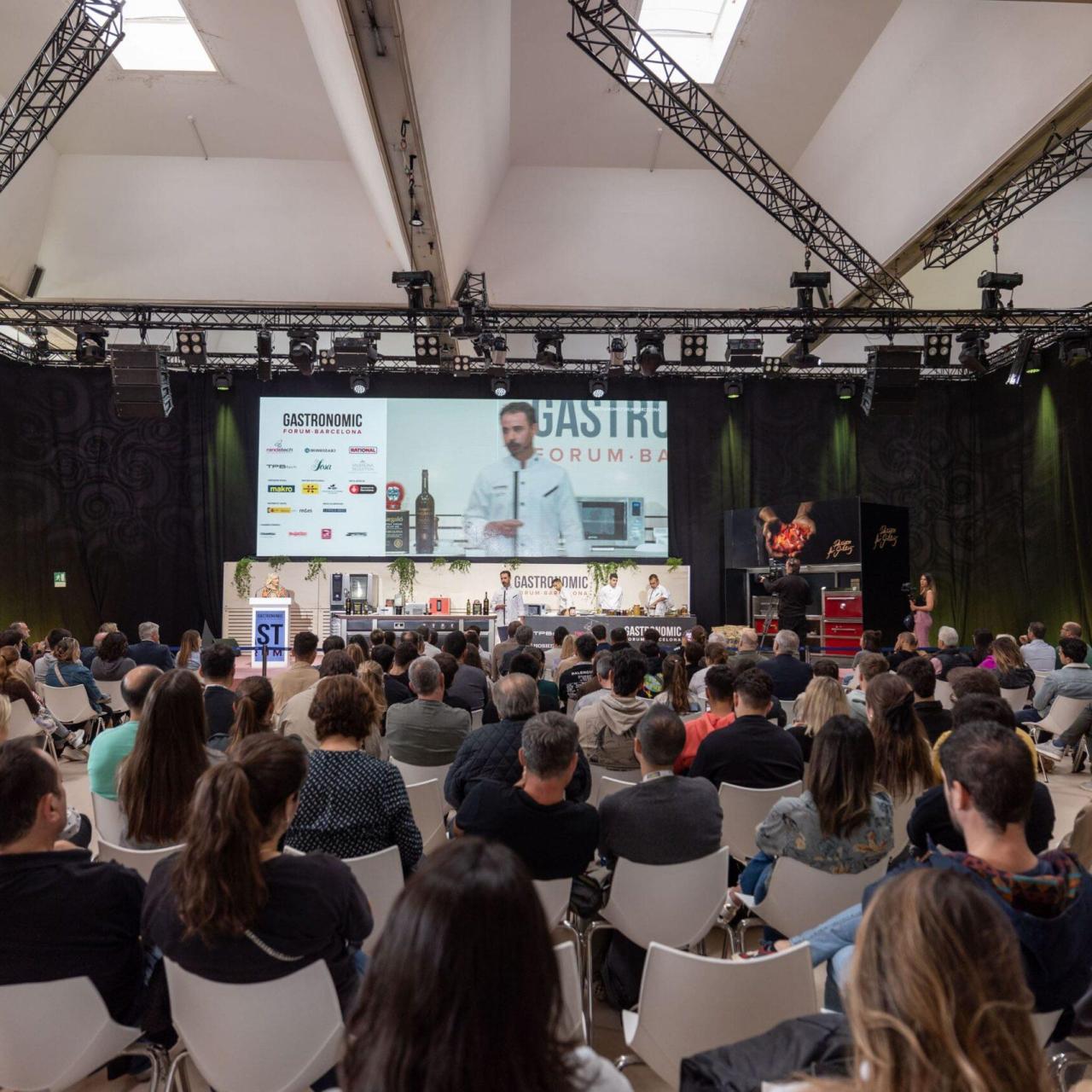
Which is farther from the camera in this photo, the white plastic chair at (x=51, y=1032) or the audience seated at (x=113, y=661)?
the audience seated at (x=113, y=661)

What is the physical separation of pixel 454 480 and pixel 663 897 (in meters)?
11.8

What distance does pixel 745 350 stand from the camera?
35.3 ft

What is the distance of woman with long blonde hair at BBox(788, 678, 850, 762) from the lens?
416cm

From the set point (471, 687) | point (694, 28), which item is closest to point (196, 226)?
point (694, 28)

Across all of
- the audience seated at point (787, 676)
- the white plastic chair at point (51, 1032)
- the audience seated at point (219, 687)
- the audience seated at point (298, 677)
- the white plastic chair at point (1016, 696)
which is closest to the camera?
the white plastic chair at point (51, 1032)

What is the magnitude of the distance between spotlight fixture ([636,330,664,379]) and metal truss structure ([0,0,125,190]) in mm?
6069

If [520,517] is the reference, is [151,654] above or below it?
below

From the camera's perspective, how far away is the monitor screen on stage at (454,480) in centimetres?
1412

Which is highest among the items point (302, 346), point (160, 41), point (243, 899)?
point (160, 41)

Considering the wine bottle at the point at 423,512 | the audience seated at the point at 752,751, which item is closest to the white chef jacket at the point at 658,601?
the wine bottle at the point at 423,512

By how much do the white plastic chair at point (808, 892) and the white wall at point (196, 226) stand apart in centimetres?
1008

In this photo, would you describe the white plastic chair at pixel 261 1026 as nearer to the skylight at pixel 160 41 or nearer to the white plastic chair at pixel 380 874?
the white plastic chair at pixel 380 874

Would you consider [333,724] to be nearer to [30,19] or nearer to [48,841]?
[48,841]

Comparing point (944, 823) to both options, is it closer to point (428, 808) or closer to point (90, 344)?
point (428, 808)
